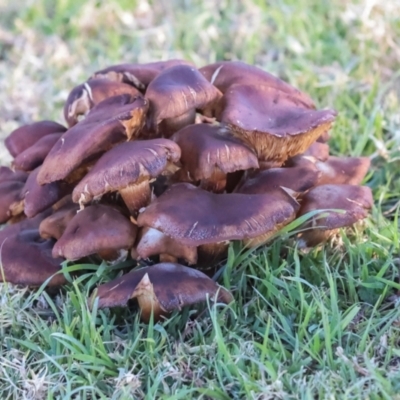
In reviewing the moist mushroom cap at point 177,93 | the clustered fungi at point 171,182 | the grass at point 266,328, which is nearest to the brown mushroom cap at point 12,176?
the clustered fungi at point 171,182

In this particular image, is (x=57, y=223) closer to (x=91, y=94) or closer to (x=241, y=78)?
(x=91, y=94)

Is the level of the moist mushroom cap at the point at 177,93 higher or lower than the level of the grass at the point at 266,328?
higher

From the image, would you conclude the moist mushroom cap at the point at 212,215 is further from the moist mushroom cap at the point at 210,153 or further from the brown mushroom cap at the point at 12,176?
the brown mushroom cap at the point at 12,176

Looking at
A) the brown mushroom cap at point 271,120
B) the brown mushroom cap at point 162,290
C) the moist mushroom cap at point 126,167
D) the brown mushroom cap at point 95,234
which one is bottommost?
the brown mushroom cap at point 162,290

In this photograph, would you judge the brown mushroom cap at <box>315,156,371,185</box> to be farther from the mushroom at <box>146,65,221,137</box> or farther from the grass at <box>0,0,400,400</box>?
the mushroom at <box>146,65,221,137</box>

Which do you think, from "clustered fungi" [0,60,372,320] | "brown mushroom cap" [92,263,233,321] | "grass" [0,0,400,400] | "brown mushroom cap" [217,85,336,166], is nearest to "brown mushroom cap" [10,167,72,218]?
"clustered fungi" [0,60,372,320]

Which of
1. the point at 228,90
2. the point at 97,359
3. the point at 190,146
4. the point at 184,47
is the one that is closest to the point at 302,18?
the point at 184,47
